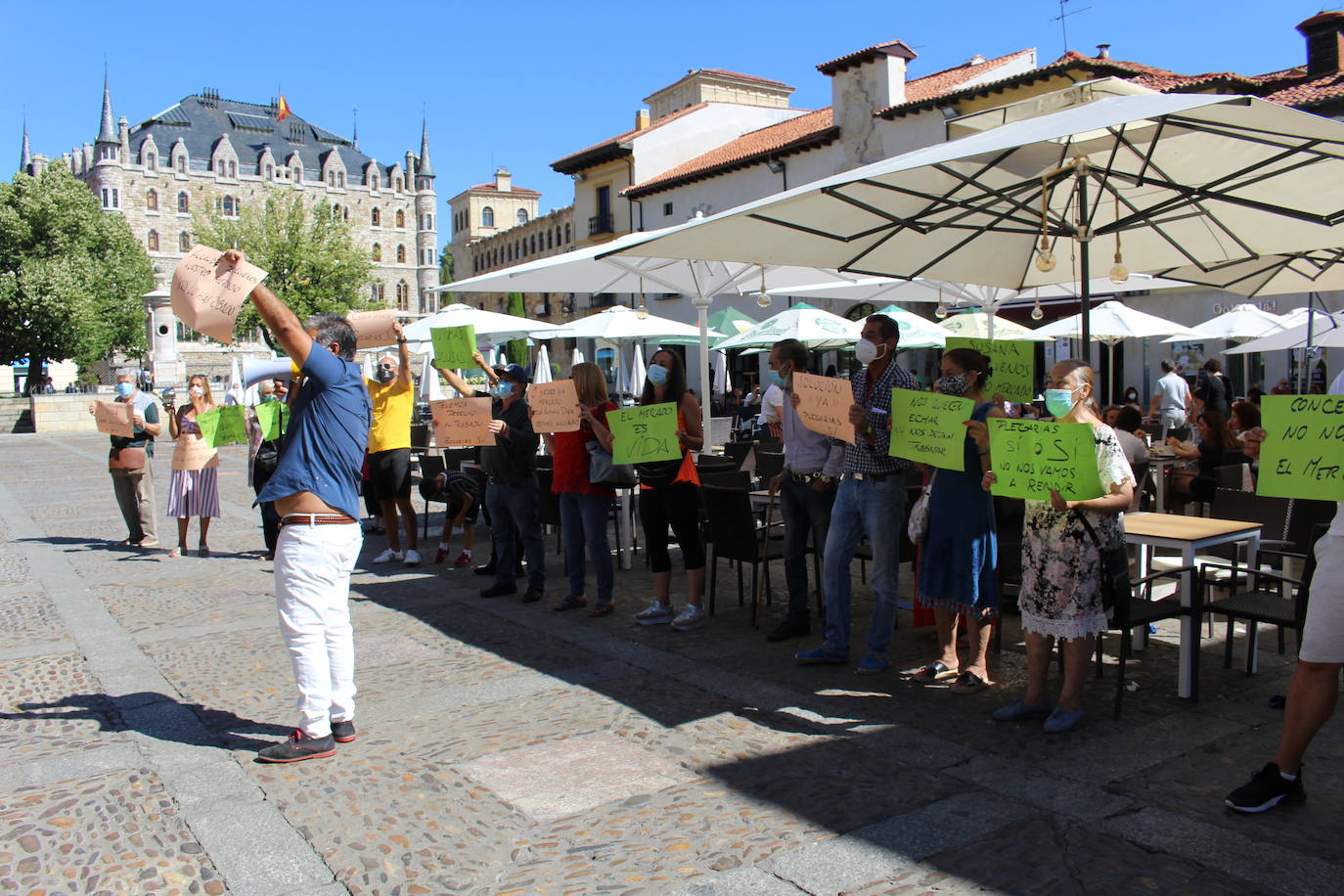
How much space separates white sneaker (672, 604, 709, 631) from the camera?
6.75 metres

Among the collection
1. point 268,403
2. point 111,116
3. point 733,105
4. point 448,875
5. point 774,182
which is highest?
point 111,116

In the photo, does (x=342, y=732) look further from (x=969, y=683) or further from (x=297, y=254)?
(x=297, y=254)

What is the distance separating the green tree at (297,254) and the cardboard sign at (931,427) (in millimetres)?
42621

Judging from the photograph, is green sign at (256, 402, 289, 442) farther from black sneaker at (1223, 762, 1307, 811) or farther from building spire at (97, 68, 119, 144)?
building spire at (97, 68, 119, 144)

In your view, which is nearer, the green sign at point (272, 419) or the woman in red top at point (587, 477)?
the woman in red top at point (587, 477)

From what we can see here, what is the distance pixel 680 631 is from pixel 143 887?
3.80 m

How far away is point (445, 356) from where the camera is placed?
8281 millimetres

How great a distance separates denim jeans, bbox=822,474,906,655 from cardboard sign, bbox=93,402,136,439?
25.7ft

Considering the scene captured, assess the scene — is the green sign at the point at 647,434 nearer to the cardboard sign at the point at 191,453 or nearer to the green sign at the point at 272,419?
the green sign at the point at 272,419

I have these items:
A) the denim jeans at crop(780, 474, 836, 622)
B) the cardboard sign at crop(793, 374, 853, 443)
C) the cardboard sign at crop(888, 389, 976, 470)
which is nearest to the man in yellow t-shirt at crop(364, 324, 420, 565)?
the denim jeans at crop(780, 474, 836, 622)

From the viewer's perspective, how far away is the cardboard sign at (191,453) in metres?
10.3

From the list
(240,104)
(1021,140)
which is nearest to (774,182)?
(1021,140)

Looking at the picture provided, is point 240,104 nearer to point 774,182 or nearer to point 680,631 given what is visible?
point 774,182

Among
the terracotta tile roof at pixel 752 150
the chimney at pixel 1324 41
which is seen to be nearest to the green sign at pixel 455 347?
the chimney at pixel 1324 41
